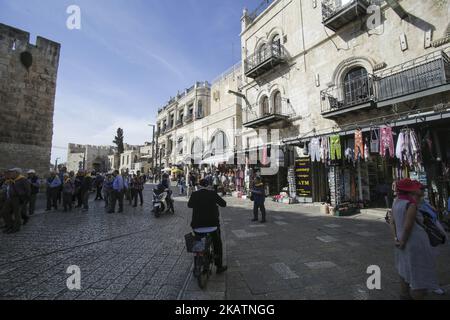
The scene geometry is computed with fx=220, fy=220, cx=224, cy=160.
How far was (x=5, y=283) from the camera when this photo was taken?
130 inches

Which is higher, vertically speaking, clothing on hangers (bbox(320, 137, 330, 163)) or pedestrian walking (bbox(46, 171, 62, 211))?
clothing on hangers (bbox(320, 137, 330, 163))

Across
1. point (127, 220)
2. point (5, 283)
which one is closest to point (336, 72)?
point (127, 220)

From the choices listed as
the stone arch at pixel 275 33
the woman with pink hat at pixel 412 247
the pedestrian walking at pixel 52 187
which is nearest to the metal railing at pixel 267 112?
the stone arch at pixel 275 33

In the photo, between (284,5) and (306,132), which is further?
(284,5)

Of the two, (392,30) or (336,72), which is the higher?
(392,30)

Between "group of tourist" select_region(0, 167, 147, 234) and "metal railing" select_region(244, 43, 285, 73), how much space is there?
447 inches

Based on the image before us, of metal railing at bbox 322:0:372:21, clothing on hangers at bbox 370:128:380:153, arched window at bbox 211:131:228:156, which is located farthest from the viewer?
arched window at bbox 211:131:228:156

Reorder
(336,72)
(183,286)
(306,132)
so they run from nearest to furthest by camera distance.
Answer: (183,286) → (336,72) → (306,132)

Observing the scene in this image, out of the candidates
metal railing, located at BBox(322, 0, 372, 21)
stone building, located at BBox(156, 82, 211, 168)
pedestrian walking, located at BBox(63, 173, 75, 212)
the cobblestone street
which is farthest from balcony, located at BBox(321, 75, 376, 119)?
stone building, located at BBox(156, 82, 211, 168)

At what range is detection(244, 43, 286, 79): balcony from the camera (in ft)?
48.1

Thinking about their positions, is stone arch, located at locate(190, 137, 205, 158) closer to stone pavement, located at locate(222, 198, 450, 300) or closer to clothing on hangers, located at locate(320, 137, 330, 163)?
clothing on hangers, located at locate(320, 137, 330, 163)
